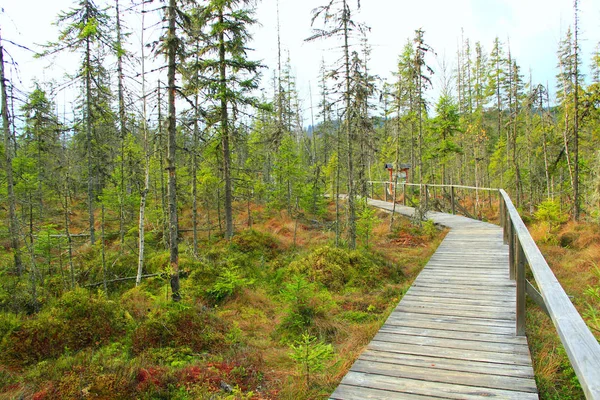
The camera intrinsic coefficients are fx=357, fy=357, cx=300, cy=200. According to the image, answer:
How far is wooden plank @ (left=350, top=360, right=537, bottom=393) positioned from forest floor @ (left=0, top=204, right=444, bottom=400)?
0.40 meters

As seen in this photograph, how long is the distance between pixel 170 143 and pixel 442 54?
18314 millimetres

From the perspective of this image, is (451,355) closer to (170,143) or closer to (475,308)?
(475,308)

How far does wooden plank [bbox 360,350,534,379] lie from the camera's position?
3447mm

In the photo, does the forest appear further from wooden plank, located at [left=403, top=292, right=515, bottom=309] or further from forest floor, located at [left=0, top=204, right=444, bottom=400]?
wooden plank, located at [left=403, top=292, right=515, bottom=309]

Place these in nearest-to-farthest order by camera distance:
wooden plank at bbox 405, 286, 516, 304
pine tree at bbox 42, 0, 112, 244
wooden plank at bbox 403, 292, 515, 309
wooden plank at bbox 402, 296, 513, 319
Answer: wooden plank at bbox 402, 296, 513, 319, wooden plank at bbox 403, 292, 515, 309, wooden plank at bbox 405, 286, 516, 304, pine tree at bbox 42, 0, 112, 244

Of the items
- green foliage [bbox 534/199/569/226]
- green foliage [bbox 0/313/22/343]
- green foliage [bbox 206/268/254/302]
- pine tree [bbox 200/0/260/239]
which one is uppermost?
pine tree [bbox 200/0/260/239]

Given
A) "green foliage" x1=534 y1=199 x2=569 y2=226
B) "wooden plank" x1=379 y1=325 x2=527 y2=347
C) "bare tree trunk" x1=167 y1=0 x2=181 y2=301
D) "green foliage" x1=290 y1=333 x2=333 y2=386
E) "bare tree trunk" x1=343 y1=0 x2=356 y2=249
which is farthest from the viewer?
"green foliage" x1=534 y1=199 x2=569 y2=226

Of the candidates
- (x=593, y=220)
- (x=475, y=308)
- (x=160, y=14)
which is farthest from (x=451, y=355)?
(x=593, y=220)

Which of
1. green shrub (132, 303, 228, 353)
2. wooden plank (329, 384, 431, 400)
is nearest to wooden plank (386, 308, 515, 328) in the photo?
wooden plank (329, 384, 431, 400)

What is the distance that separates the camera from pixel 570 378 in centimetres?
371

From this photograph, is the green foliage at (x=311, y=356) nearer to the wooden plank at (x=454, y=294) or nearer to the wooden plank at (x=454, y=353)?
the wooden plank at (x=454, y=353)

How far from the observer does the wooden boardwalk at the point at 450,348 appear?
10.6 ft

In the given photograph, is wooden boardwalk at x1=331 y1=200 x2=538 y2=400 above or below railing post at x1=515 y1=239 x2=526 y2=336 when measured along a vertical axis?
below

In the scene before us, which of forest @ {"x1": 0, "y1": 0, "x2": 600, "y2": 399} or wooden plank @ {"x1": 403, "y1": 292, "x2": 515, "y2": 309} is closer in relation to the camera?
forest @ {"x1": 0, "y1": 0, "x2": 600, "y2": 399}
